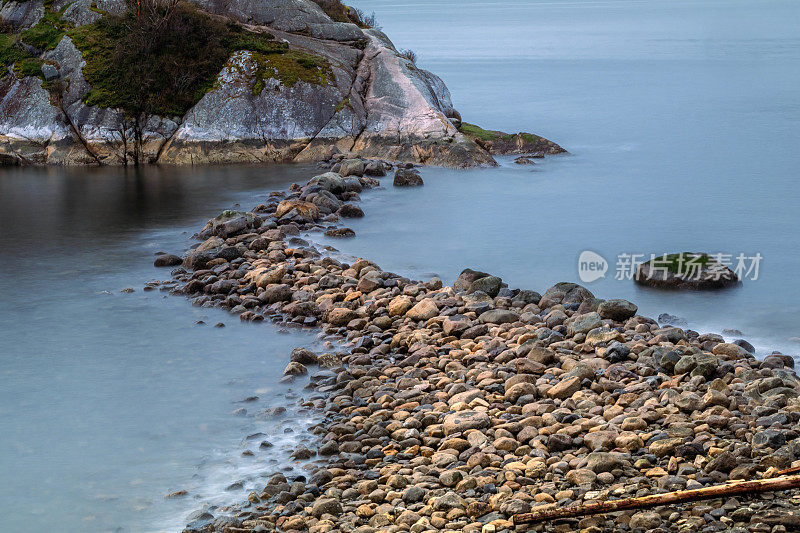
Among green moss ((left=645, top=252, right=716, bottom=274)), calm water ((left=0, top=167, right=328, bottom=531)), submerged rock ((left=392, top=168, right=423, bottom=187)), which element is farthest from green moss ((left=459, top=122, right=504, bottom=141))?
green moss ((left=645, top=252, right=716, bottom=274))

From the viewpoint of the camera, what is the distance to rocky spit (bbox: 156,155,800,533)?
8.30m

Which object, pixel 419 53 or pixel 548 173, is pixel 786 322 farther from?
pixel 419 53

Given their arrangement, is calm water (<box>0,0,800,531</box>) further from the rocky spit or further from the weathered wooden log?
the weathered wooden log

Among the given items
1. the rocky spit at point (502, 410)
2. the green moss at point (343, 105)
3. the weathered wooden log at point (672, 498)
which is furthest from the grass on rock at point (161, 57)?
the weathered wooden log at point (672, 498)

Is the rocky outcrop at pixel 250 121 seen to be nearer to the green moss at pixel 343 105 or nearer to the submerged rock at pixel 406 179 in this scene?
the green moss at pixel 343 105

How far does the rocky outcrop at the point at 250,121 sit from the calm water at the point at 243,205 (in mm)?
1450

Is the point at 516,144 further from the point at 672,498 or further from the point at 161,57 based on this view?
the point at 672,498

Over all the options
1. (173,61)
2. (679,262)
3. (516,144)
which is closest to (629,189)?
(516,144)

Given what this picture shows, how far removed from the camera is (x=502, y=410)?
10.5 meters

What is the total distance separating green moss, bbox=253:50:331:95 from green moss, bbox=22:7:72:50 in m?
7.79

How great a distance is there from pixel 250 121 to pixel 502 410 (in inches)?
857

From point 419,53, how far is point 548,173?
138ft

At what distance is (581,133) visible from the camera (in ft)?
113

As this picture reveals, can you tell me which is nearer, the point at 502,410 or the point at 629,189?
the point at 502,410
